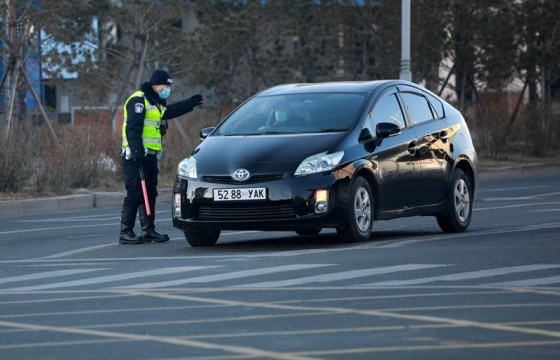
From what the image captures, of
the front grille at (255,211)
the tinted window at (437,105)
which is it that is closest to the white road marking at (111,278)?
the front grille at (255,211)

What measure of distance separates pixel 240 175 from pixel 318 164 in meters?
0.69

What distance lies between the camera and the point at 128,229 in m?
13.9

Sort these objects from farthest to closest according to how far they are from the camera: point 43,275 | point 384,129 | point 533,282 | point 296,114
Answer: point 296,114, point 384,129, point 43,275, point 533,282

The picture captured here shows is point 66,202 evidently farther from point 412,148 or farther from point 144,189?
point 412,148

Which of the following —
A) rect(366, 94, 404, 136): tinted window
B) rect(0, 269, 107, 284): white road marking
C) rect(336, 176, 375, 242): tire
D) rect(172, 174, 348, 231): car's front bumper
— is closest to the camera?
rect(0, 269, 107, 284): white road marking

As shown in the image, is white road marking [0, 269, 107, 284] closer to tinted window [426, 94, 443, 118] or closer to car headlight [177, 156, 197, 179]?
car headlight [177, 156, 197, 179]

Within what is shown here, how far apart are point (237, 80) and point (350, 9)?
Answer: 4.08 meters

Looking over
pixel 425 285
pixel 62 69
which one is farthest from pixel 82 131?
pixel 425 285

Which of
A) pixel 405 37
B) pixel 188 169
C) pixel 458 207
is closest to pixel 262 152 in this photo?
pixel 188 169

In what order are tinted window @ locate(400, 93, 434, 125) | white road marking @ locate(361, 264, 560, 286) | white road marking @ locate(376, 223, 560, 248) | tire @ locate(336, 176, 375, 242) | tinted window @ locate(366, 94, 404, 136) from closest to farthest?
white road marking @ locate(361, 264, 560, 286) < tire @ locate(336, 176, 375, 242) < white road marking @ locate(376, 223, 560, 248) < tinted window @ locate(366, 94, 404, 136) < tinted window @ locate(400, 93, 434, 125)

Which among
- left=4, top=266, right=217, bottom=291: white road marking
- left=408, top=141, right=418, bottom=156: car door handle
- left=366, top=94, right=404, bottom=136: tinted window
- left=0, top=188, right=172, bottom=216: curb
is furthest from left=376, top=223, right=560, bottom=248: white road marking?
left=0, top=188, right=172, bottom=216: curb

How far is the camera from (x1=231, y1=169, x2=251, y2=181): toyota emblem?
40.3ft

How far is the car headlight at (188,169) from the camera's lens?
1272cm

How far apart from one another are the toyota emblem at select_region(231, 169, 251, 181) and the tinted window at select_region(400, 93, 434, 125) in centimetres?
245
